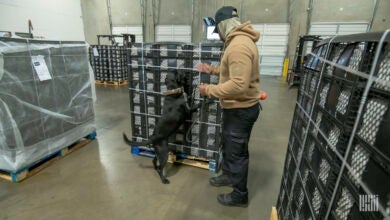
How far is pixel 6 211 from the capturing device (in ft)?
5.85

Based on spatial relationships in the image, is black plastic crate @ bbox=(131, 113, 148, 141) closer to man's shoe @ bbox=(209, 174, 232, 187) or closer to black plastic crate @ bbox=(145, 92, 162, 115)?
black plastic crate @ bbox=(145, 92, 162, 115)

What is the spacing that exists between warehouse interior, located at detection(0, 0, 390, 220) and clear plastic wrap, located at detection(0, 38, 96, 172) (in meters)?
0.01

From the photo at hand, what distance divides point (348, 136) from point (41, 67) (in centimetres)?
285

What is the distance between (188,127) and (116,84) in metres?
6.34

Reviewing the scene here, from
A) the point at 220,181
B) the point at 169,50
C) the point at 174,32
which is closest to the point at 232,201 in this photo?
the point at 220,181

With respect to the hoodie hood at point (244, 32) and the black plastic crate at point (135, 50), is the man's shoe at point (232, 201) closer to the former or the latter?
the hoodie hood at point (244, 32)

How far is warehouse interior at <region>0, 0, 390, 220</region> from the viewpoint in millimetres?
641

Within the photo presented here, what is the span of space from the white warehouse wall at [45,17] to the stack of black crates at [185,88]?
6.47 metres

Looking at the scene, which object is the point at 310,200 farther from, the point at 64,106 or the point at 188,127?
the point at 64,106

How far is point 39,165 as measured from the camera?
2.42m

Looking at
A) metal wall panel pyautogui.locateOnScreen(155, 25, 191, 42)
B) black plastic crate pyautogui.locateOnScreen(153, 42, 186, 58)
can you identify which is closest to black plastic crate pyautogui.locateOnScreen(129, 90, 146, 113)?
black plastic crate pyautogui.locateOnScreen(153, 42, 186, 58)

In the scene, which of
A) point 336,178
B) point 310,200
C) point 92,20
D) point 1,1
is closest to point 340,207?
point 336,178

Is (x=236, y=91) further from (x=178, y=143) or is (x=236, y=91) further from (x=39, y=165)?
(x=39, y=165)

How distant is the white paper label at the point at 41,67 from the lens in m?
2.18
